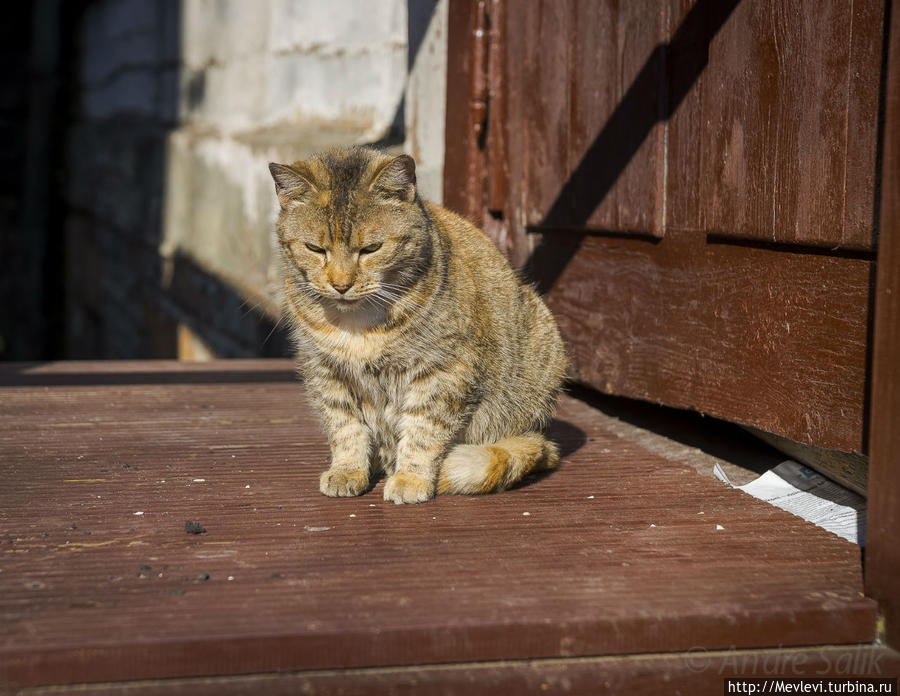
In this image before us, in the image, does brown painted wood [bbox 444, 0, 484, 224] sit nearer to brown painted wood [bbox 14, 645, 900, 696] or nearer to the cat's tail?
the cat's tail

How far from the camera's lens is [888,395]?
1858 millimetres

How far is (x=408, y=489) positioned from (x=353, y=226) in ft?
2.16

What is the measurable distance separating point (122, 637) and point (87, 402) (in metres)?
2.07

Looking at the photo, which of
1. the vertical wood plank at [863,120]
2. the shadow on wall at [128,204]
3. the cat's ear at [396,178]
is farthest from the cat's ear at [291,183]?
the shadow on wall at [128,204]

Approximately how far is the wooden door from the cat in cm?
64

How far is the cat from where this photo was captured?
101 inches

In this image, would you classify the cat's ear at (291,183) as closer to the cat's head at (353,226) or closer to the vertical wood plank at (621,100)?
the cat's head at (353,226)

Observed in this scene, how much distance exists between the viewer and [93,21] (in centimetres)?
1102

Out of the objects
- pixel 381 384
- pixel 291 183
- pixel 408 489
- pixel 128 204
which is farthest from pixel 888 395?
pixel 128 204

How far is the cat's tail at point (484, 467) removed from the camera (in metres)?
2.56

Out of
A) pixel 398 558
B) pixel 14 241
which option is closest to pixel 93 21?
pixel 14 241

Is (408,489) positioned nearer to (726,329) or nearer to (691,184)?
(726,329)

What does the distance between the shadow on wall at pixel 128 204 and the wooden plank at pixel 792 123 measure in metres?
2.00

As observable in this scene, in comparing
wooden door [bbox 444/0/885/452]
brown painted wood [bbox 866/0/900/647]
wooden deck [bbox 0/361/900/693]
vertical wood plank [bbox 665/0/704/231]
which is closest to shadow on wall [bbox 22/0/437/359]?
wooden door [bbox 444/0/885/452]
